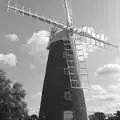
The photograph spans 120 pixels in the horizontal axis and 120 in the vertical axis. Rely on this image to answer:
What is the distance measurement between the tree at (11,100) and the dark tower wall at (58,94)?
5.84 meters

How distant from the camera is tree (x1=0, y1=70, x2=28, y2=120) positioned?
30.9 m

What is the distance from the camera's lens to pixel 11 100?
1247 inches

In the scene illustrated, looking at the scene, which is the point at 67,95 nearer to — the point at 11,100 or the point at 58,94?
the point at 58,94

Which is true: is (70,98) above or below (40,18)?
below

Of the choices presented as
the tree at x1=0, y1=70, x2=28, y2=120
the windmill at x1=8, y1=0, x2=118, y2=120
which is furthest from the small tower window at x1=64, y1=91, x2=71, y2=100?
the tree at x1=0, y1=70, x2=28, y2=120

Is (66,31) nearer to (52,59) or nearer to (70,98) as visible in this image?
(52,59)

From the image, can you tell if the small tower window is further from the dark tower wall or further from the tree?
the tree

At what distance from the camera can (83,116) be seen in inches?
1013

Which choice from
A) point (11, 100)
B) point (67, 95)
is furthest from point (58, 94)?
point (11, 100)

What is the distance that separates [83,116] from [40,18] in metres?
12.6

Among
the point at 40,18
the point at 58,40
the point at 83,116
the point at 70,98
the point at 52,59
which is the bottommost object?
the point at 83,116

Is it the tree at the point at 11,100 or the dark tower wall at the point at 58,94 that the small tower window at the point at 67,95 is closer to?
the dark tower wall at the point at 58,94

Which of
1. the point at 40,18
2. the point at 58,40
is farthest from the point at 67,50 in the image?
the point at 40,18

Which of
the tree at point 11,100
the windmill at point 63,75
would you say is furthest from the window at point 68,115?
the tree at point 11,100
